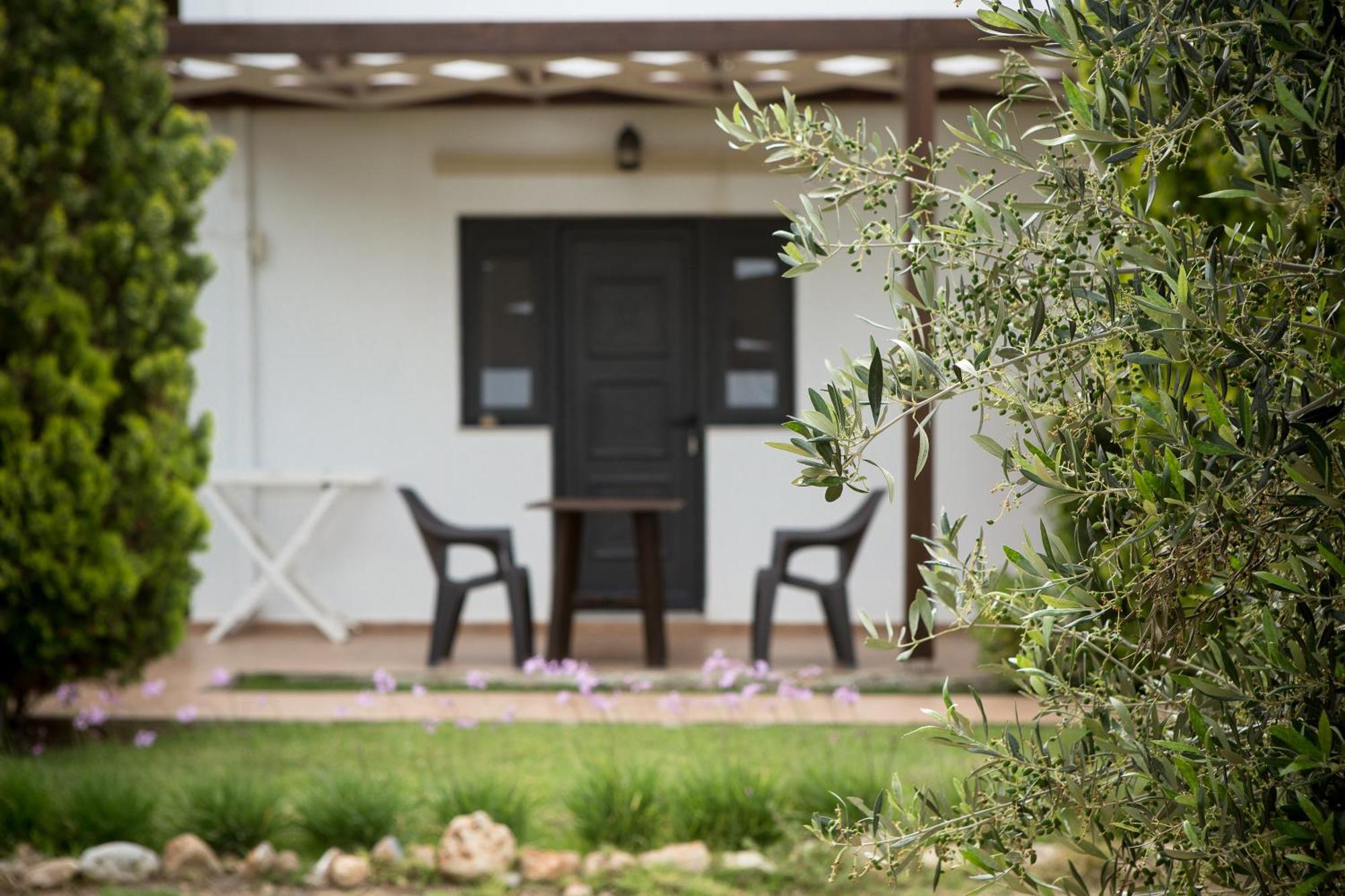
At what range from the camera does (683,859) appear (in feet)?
12.5

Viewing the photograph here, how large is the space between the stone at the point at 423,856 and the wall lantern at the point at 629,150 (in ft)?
18.3

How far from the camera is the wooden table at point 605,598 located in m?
7.06

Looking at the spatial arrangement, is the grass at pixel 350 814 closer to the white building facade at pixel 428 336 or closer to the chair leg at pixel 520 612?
the chair leg at pixel 520 612

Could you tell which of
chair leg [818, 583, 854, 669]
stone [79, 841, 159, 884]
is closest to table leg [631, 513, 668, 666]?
chair leg [818, 583, 854, 669]

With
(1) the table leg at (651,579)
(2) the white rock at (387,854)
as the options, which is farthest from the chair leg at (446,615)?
(2) the white rock at (387,854)

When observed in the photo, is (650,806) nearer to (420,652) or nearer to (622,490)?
(420,652)

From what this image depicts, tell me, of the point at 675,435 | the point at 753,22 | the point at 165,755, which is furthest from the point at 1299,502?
the point at 675,435

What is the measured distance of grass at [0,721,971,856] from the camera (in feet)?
13.5

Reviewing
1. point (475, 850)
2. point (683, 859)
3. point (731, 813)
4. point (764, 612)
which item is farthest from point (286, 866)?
point (764, 612)

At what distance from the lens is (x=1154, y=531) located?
4.39 ft

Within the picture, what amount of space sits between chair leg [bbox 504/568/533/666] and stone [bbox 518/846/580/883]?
326cm

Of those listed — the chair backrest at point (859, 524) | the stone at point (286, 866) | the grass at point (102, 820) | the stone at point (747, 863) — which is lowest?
the stone at point (286, 866)

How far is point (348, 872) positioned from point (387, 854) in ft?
0.50

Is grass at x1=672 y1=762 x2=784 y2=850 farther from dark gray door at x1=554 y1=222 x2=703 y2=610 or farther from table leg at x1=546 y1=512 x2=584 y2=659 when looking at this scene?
dark gray door at x1=554 y1=222 x2=703 y2=610
